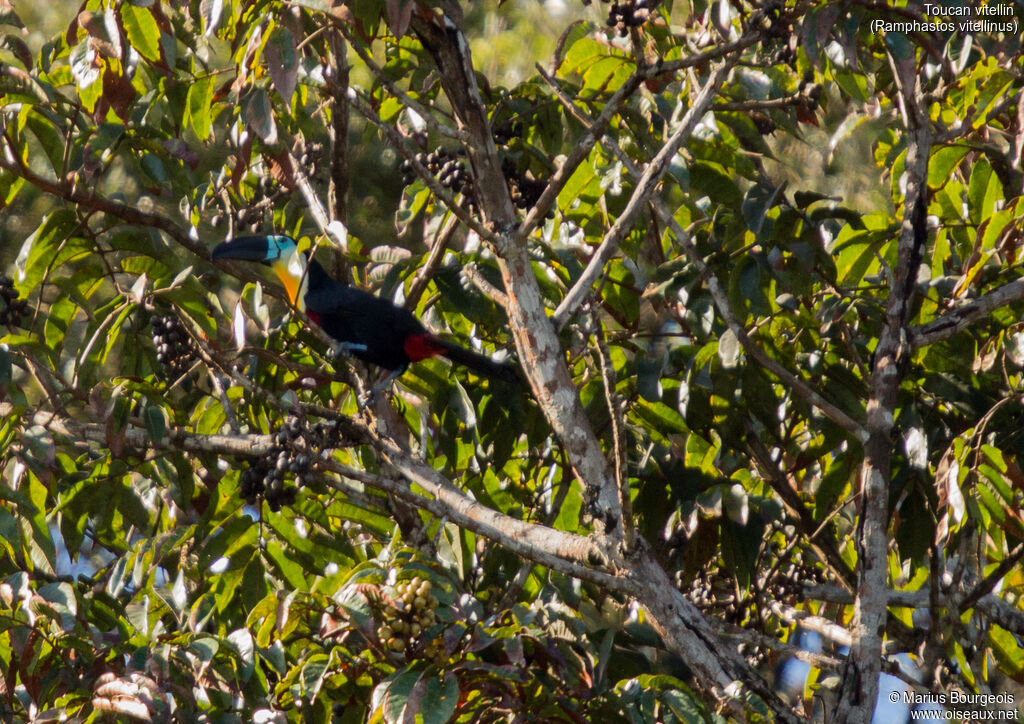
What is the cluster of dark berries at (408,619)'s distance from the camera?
2529 mm

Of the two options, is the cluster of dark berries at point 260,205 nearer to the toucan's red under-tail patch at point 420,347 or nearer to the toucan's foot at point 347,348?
the toucan's foot at point 347,348

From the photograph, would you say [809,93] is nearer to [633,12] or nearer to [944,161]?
[944,161]

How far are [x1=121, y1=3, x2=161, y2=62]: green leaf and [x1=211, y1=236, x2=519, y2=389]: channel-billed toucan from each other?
0.92 metres

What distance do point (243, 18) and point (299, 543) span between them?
4.65ft

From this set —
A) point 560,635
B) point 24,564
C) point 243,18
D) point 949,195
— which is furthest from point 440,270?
point 949,195

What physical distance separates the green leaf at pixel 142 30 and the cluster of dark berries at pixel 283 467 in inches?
37.7

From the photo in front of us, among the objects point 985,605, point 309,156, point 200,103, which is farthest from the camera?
point 309,156

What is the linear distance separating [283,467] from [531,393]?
0.95 meters

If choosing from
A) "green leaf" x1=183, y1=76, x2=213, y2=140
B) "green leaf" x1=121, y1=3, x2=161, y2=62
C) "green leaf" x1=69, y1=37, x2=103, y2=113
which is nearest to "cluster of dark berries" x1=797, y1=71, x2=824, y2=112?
"green leaf" x1=183, y1=76, x2=213, y2=140

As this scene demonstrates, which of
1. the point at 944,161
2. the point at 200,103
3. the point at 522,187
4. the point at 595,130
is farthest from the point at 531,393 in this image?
the point at 944,161

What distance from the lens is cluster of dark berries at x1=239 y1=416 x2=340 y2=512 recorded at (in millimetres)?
2701

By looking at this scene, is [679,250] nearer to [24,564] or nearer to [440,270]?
[440,270]

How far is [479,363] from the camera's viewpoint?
3521mm

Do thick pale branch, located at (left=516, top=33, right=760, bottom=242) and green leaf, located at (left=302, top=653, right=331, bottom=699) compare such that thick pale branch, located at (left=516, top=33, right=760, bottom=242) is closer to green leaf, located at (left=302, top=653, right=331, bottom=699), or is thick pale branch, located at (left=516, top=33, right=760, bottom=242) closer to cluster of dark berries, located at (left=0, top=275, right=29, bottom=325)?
green leaf, located at (left=302, top=653, right=331, bottom=699)
